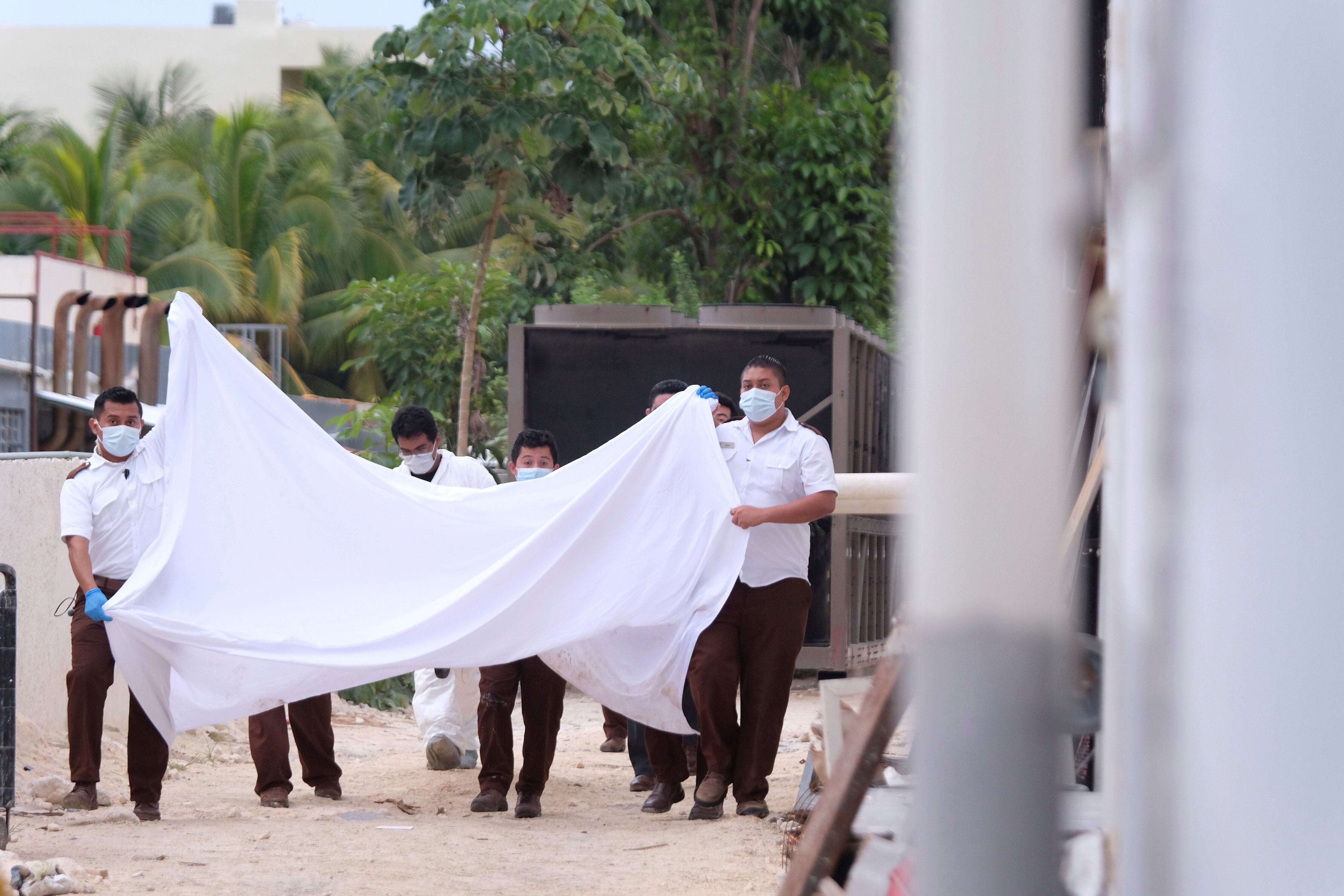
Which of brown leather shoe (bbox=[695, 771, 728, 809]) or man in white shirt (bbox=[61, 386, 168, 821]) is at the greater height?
man in white shirt (bbox=[61, 386, 168, 821])

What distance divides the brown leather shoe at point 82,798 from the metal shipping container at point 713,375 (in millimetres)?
3896

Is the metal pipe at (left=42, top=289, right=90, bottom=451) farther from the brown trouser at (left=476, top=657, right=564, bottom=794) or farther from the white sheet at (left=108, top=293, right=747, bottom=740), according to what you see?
the brown trouser at (left=476, top=657, right=564, bottom=794)

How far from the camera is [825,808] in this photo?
2.73 m

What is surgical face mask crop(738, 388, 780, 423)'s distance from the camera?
6375 mm

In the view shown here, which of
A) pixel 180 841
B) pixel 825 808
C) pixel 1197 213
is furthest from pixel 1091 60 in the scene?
pixel 180 841

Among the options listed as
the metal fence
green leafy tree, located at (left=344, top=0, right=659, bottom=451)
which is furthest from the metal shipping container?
the metal fence

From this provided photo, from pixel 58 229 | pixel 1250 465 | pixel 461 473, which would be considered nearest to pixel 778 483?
pixel 461 473

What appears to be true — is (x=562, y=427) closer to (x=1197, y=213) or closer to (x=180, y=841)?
(x=180, y=841)

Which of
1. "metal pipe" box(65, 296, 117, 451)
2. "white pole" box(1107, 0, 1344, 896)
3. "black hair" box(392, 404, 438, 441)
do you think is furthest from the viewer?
"metal pipe" box(65, 296, 117, 451)

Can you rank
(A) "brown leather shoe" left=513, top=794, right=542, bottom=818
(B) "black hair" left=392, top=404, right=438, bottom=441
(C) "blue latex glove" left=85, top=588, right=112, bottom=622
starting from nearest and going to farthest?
1. (C) "blue latex glove" left=85, top=588, right=112, bottom=622
2. (A) "brown leather shoe" left=513, top=794, right=542, bottom=818
3. (B) "black hair" left=392, top=404, right=438, bottom=441

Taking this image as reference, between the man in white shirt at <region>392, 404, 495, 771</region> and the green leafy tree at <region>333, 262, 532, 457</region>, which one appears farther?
the green leafy tree at <region>333, 262, 532, 457</region>

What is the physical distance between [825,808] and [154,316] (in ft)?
39.9

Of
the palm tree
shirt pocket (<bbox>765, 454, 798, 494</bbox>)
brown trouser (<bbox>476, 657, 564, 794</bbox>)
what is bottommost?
brown trouser (<bbox>476, 657, 564, 794</bbox>)

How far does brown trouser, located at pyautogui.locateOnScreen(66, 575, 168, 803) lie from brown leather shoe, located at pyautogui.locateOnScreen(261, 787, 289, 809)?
44 centimetres
